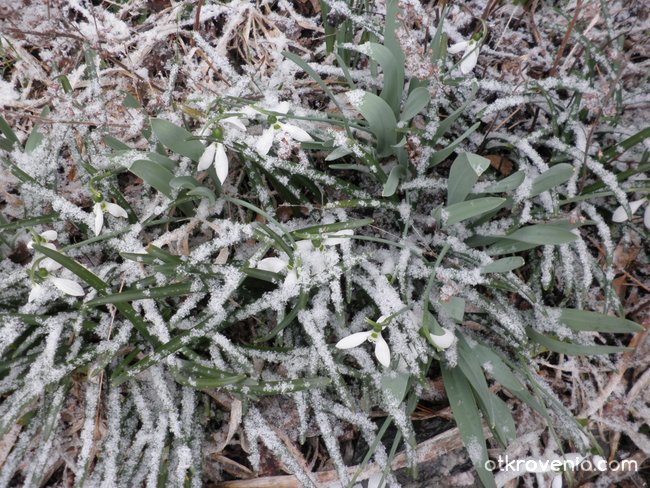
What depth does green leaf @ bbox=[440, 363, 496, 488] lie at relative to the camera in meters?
1.26

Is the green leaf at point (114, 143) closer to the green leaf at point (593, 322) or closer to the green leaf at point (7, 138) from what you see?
the green leaf at point (7, 138)

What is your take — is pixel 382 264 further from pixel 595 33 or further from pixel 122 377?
pixel 595 33

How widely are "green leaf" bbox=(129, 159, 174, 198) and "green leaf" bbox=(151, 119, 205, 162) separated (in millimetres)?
69

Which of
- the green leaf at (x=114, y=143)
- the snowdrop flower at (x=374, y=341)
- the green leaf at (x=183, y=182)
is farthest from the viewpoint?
the green leaf at (x=114, y=143)

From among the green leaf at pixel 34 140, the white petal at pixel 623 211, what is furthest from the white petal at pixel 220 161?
the white petal at pixel 623 211

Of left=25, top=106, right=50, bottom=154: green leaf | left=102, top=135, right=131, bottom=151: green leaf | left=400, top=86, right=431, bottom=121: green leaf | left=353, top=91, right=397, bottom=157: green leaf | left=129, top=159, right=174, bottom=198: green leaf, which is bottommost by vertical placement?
left=129, top=159, right=174, bottom=198: green leaf

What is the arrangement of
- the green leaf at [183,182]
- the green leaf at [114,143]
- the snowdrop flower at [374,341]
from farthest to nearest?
1. the green leaf at [114,143]
2. the green leaf at [183,182]
3. the snowdrop flower at [374,341]

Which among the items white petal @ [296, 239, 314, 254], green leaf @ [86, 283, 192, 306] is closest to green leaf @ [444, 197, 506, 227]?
white petal @ [296, 239, 314, 254]

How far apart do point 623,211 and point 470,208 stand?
556mm

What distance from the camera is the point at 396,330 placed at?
1.28 m

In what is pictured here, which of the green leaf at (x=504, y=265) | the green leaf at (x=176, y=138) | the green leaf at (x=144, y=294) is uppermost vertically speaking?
the green leaf at (x=176, y=138)

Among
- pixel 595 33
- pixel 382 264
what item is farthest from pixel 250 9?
pixel 595 33

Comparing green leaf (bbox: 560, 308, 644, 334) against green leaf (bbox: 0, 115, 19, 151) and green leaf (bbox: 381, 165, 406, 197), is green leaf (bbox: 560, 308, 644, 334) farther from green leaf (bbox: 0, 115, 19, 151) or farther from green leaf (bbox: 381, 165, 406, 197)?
green leaf (bbox: 0, 115, 19, 151)

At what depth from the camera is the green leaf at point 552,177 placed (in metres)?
1.17
